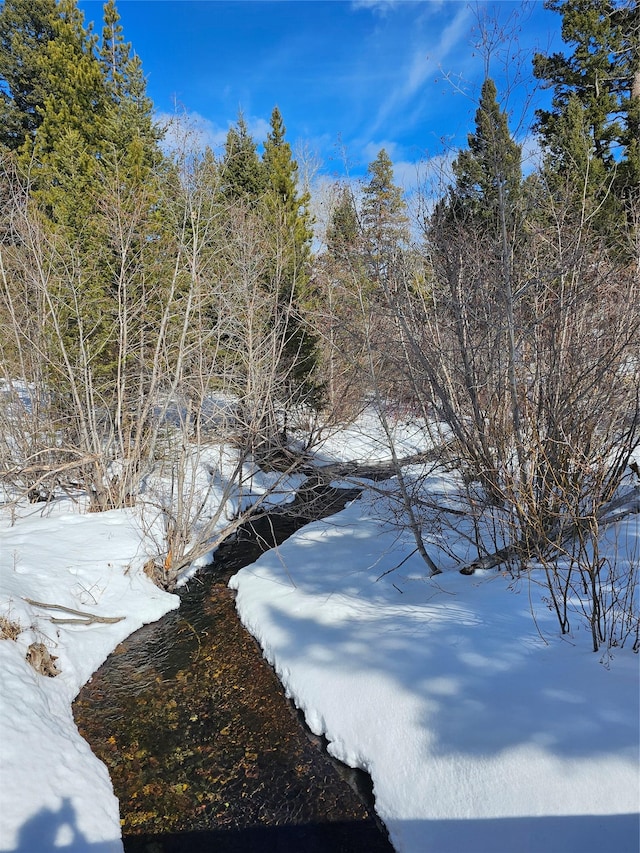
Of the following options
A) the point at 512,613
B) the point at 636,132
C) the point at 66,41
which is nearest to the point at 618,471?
the point at 512,613

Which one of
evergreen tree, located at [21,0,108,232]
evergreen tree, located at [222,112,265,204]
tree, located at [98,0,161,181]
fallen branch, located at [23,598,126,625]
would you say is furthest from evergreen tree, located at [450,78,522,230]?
evergreen tree, located at [222,112,265,204]

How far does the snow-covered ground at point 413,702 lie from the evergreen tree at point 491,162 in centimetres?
373

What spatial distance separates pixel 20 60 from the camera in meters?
17.9

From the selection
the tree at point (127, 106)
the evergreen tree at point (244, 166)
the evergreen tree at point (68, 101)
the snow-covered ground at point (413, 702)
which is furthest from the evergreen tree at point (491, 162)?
the evergreen tree at point (244, 166)

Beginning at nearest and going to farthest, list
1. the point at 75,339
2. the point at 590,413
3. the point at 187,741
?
the point at 187,741
the point at 590,413
the point at 75,339

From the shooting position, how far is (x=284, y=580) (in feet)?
24.2

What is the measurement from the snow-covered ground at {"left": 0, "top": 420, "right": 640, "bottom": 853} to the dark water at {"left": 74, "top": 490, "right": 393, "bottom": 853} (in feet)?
0.65

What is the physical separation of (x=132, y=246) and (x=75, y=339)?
2289 millimetres

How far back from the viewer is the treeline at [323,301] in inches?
207

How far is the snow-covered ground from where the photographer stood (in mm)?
3082

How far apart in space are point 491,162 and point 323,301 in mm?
10953

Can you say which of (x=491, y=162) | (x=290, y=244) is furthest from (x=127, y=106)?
(x=491, y=162)

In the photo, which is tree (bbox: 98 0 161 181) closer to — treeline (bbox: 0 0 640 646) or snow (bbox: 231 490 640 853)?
treeline (bbox: 0 0 640 646)

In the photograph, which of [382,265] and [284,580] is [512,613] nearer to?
[284,580]
